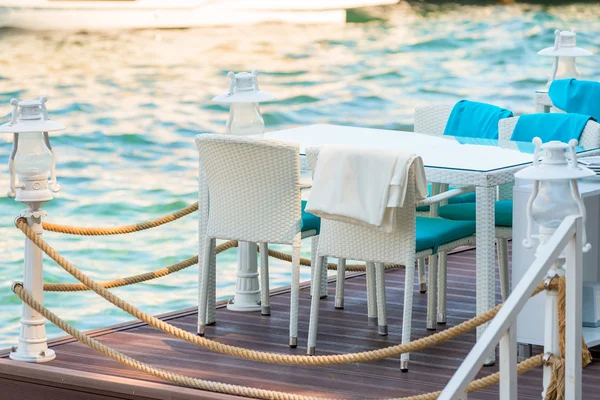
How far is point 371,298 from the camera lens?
477 cm

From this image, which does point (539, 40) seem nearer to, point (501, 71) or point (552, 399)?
point (501, 71)

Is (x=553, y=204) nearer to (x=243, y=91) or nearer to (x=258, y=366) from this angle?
(x=258, y=366)

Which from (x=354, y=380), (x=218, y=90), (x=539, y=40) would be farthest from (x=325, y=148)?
(x=539, y=40)

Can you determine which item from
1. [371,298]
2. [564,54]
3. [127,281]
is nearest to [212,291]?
[127,281]

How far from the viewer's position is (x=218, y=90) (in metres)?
21.0

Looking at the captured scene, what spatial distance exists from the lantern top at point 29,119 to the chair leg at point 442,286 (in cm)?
152

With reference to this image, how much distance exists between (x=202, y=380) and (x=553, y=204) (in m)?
1.30

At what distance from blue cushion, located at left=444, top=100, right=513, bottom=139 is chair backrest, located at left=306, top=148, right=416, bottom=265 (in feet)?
4.17

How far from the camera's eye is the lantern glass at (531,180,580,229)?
3.31 metres

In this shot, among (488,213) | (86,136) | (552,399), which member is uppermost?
(488,213)

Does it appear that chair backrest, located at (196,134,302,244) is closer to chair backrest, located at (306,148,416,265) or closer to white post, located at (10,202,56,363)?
chair backrest, located at (306,148,416,265)

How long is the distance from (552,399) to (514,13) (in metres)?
21.2

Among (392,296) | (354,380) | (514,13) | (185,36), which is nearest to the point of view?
(354,380)

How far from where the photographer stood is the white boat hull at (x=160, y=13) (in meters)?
20.7
